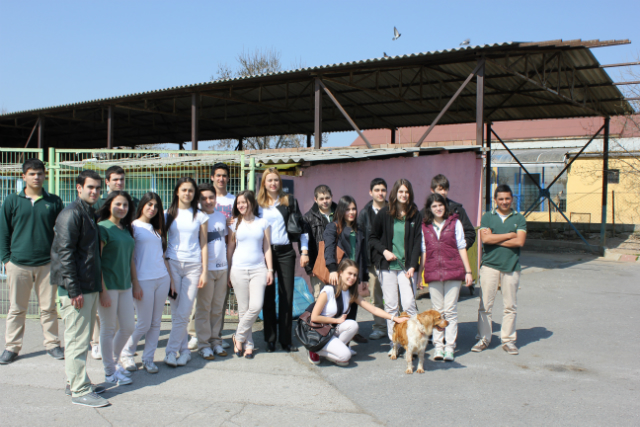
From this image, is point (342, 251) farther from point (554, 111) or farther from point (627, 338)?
point (554, 111)

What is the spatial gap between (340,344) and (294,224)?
1274 millimetres

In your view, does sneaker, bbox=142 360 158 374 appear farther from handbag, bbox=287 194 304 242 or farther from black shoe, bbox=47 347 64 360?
handbag, bbox=287 194 304 242

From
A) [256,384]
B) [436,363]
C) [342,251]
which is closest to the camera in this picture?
[256,384]

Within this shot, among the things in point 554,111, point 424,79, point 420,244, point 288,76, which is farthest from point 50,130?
point 420,244

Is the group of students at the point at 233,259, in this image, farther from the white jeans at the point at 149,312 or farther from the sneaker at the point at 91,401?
the sneaker at the point at 91,401

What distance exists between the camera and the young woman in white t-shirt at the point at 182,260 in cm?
442

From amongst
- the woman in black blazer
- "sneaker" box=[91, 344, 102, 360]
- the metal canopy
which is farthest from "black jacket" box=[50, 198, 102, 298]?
the metal canopy

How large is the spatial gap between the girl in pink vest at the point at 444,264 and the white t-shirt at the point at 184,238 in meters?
2.23

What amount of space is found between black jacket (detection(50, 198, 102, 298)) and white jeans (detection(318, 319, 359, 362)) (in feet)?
6.83

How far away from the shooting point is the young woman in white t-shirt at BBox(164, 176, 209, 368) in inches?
174

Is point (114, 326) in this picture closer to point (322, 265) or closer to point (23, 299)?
point (23, 299)

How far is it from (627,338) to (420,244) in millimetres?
2852

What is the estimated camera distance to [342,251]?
16.5 feet

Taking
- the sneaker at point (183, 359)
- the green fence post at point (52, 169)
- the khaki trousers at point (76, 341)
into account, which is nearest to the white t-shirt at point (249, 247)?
the sneaker at point (183, 359)
